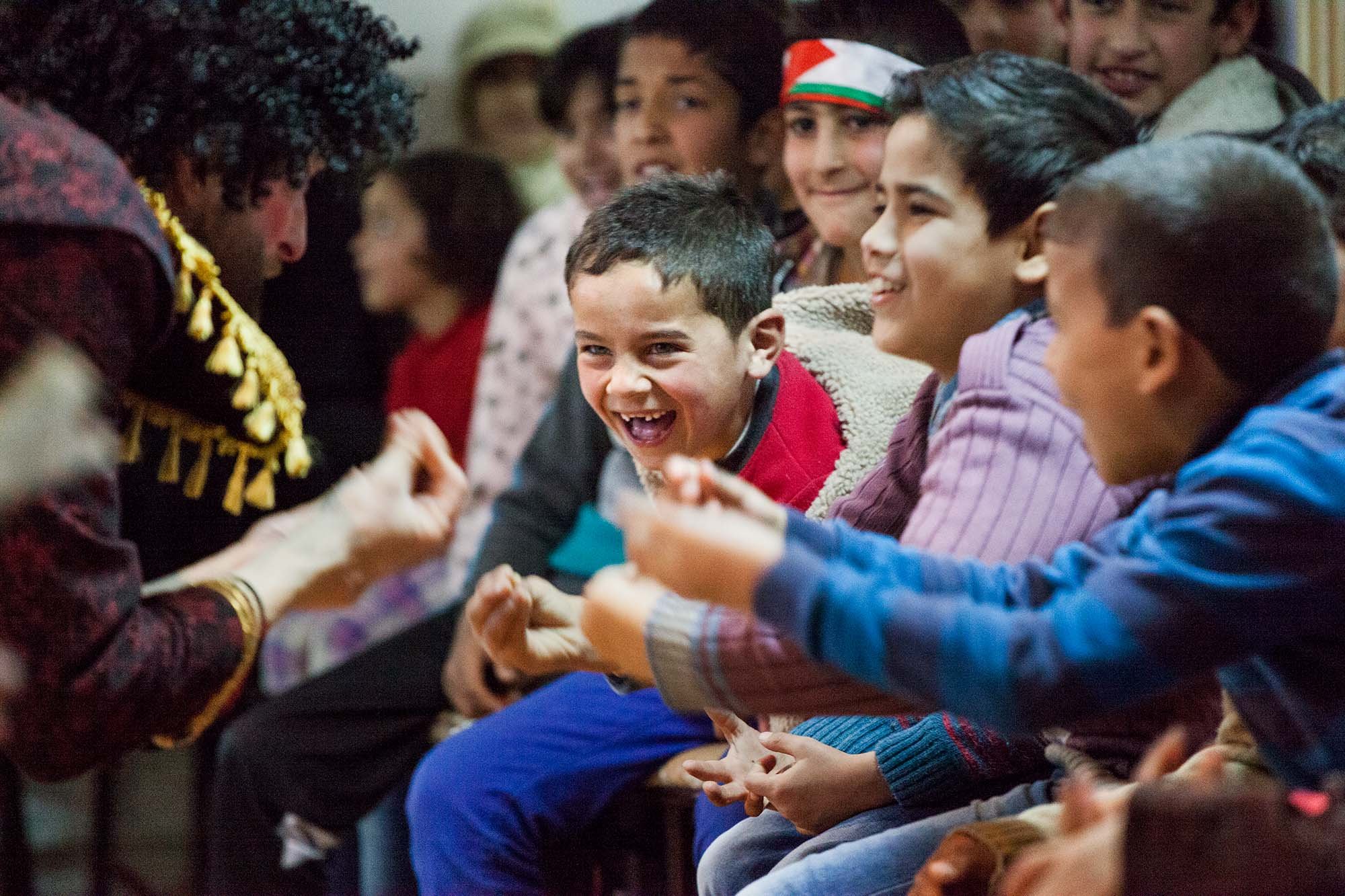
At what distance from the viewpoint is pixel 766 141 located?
190cm

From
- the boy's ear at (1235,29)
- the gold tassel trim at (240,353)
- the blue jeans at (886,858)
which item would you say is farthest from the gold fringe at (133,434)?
the boy's ear at (1235,29)

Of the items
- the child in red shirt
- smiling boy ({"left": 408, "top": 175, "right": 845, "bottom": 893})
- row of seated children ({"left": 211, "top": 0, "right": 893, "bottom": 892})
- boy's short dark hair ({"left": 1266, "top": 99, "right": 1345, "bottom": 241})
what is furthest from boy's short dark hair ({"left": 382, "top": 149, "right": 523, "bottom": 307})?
boy's short dark hair ({"left": 1266, "top": 99, "right": 1345, "bottom": 241})

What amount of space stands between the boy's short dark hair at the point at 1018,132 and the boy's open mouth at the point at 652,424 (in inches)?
13.7

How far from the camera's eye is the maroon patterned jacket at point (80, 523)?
1.30 meters

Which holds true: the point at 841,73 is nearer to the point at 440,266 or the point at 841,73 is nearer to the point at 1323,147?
the point at 1323,147

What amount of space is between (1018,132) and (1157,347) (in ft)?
1.11

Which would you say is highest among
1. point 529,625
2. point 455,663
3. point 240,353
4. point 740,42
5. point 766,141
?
point 740,42

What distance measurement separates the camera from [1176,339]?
0.95 meters

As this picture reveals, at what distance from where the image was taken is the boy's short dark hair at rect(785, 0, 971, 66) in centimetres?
157

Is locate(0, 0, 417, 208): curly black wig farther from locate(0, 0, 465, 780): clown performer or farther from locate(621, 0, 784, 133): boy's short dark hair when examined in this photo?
locate(621, 0, 784, 133): boy's short dark hair

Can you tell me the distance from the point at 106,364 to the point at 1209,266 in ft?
2.95

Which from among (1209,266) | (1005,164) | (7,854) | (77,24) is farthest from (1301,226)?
(7,854)

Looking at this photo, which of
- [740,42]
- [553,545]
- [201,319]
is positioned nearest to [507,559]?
[553,545]

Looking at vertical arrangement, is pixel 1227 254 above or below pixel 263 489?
above
